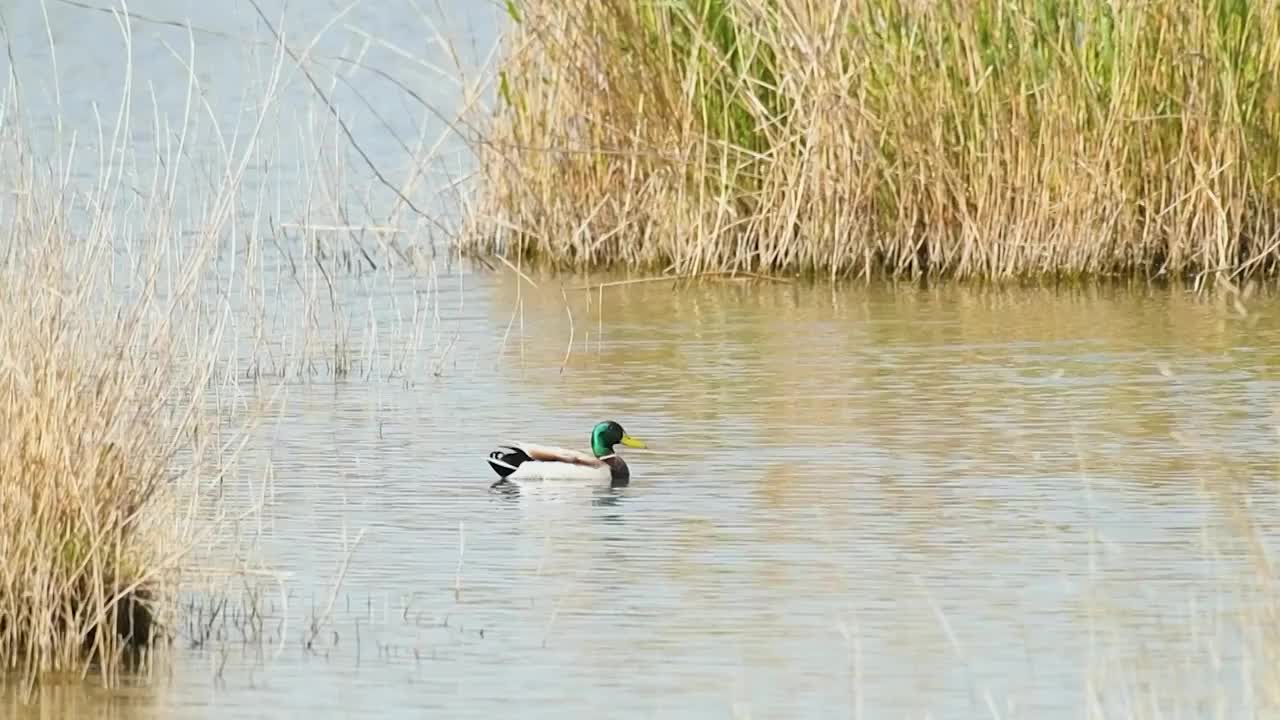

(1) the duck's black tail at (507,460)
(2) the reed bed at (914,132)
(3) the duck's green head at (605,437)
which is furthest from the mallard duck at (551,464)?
(2) the reed bed at (914,132)

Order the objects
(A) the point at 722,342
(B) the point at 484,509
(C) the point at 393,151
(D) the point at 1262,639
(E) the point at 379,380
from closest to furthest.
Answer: (D) the point at 1262,639 < (B) the point at 484,509 < (E) the point at 379,380 < (A) the point at 722,342 < (C) the point at 393,151

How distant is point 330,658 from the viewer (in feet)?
23.2

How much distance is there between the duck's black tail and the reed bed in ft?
16.7

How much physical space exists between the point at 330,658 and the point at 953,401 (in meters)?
4.66

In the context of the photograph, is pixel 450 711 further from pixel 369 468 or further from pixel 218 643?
pixel 369 468

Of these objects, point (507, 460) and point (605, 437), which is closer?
point (507, 460)

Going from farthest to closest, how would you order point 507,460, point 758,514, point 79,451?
point 507,460, point 758,514, point 79,451

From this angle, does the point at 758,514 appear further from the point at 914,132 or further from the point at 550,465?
the point at 914,132

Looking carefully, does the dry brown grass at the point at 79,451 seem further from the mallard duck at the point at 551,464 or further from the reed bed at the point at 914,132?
the reed bed at the point at 914,132

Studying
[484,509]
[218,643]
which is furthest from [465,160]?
[218,643]

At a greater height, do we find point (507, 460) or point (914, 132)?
point (914, 132)

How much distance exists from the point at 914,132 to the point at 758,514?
228 inches

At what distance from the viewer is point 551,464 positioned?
9695 millimetres

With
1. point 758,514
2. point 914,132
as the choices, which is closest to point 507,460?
point 758,514
